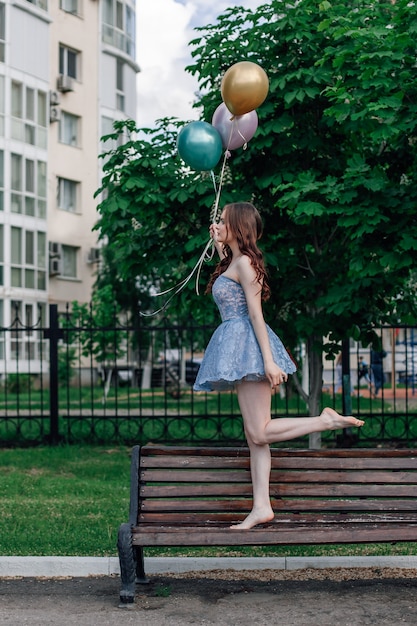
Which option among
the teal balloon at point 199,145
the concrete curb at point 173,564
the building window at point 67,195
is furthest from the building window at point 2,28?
the concrete curb at point 173,564

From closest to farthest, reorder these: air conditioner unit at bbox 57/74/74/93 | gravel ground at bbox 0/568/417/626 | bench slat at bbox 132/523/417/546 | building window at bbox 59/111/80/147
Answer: gravel ground at bbox 0/568/417/626 → bench slat at bbox 132/523/417/546 → air conditioner unit at bbox 57/74/74/93 → building window at bbox 59/111/80/147

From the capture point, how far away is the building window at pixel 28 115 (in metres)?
37.4

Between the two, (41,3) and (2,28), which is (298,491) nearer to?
(2,28)

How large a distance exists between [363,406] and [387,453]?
16.1 metres

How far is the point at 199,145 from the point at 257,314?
6.34 ft

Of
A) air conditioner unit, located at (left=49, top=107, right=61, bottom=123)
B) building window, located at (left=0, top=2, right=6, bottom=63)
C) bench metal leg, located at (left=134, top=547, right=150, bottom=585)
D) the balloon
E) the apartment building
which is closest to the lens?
bench metal leg, located at (left=134, top=547, right=150, bottom=585)

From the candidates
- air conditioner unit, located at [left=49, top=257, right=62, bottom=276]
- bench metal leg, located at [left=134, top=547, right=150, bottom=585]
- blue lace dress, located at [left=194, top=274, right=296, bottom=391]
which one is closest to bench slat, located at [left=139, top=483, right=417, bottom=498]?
bench metal leg, located at [left=134, top=547, right=150, bottom=585]

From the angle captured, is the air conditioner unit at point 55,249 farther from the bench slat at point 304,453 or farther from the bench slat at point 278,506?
the bench slat at point 278,506

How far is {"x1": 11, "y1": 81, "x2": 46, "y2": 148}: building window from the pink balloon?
3013 cm

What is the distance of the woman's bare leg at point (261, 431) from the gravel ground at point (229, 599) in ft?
1.66

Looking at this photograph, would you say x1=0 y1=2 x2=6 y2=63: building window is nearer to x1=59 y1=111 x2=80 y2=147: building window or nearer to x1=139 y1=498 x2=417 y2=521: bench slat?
x1=59 y1=111 x2=80 y2=147: building window

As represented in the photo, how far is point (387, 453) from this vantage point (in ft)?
22.1

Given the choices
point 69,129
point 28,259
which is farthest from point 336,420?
point 69,129

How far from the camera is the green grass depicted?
7.71 meters
